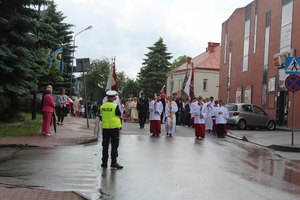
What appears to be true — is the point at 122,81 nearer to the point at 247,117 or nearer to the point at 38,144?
the point at 247,117

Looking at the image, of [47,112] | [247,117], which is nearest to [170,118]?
[47,112]

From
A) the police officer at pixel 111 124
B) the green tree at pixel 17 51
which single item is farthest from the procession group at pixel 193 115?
the police officer at pixel 111 124

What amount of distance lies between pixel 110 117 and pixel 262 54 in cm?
2982

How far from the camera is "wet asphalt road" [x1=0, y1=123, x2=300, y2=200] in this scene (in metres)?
7.15

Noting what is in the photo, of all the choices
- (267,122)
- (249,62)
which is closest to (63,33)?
(249,62)

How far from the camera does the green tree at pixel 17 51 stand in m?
18.3

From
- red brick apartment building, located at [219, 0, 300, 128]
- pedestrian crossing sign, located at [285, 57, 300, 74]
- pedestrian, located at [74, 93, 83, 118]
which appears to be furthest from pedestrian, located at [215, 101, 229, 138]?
pedestrian, located at [74, 93, 83, 118]

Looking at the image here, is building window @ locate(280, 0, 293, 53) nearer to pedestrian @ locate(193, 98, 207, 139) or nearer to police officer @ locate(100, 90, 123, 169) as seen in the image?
pedestrian @ locate(193, 98, 207, 139)

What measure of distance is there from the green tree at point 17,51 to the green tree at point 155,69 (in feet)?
205

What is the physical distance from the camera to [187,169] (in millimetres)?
9500

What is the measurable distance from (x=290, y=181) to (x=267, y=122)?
19149mm

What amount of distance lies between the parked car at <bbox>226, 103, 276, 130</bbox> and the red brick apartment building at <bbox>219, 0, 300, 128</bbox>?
3.44m

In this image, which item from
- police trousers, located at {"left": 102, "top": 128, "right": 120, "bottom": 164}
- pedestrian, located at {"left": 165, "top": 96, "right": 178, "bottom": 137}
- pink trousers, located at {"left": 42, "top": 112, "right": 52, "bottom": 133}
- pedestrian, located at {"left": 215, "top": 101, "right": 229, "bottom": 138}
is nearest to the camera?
police trousers, located at {"left": 102, "top": 128, "right": 120, "bottom": 164}

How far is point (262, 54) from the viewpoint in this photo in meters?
37.6
